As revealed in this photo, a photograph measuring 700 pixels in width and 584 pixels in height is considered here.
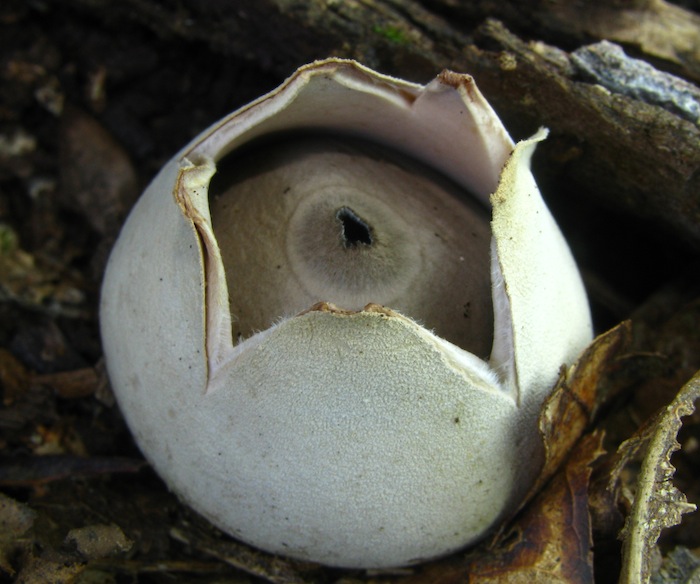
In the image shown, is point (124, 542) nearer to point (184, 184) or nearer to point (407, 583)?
point (407, 583)

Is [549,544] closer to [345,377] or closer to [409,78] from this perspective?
[345,377]

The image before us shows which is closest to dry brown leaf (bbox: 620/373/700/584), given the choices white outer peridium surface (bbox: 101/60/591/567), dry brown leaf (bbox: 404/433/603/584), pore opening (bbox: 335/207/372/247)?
dry brown leaf (bbox: 404/433/603/584)

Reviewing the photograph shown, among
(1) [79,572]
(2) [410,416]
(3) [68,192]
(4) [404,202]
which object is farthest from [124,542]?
(3) [68,192]

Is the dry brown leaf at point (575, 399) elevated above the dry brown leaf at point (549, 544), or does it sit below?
above

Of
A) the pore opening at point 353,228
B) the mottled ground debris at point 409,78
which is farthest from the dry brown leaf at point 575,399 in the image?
the pore opening at point 353,228

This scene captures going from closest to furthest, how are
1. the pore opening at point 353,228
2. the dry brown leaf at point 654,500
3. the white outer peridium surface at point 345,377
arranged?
the white outer peridium surface at point 345,377 < the dry brown leaf at point 654,500 < the pore opening at point 353,228

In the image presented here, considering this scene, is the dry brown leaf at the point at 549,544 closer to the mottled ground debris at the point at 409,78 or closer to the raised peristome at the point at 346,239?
the mottled ground debris at the point at 409,78

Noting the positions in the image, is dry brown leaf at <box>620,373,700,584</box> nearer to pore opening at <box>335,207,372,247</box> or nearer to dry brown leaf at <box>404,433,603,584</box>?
dry brown leaf at <box>404,433,603,584</box>
